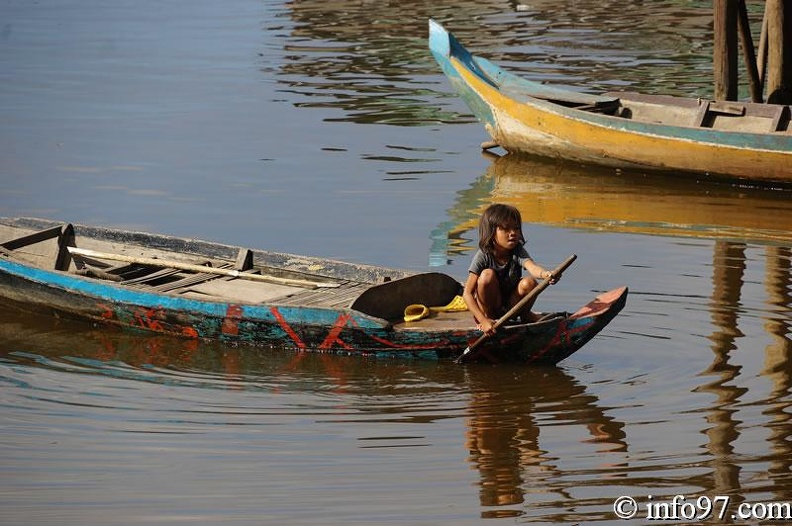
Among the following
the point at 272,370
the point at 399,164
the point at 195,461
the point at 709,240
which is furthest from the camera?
the point at 399,164

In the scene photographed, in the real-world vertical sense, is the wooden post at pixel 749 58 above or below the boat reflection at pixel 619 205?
above

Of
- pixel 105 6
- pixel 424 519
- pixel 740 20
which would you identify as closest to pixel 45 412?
pixel 424 519

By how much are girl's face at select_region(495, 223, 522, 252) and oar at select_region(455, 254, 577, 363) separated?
0.27m

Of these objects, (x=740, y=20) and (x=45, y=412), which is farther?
(x=740, y=20)

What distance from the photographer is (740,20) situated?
1359 cm

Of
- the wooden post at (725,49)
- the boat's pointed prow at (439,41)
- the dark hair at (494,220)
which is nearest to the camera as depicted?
the dark hair at (494,220)

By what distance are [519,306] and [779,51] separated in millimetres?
6648

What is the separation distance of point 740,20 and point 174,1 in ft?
58.2

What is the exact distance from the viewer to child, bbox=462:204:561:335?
7.41 metres

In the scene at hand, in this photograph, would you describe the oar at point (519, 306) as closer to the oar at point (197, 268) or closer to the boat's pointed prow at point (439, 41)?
the oar at point (197, 268)

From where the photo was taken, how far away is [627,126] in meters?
12.5

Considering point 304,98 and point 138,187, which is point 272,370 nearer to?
point 138,187

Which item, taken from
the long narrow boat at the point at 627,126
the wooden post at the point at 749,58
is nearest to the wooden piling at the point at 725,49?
the wooden post at the point at 749,58

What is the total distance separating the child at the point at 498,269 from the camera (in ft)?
24.3
